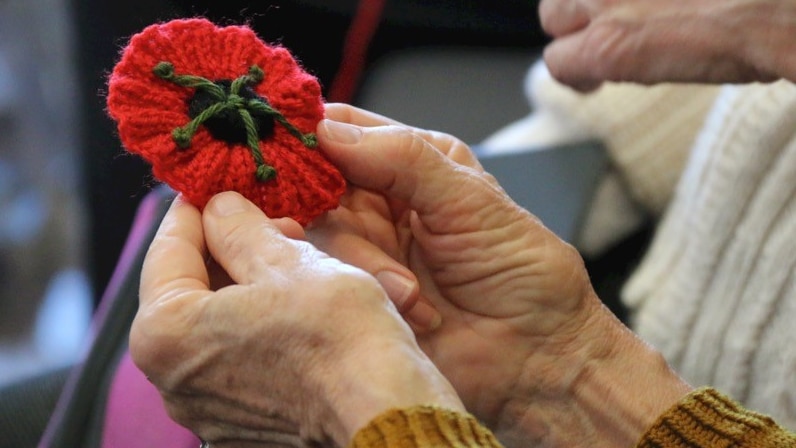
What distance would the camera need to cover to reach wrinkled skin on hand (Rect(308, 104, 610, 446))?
24.7 inches

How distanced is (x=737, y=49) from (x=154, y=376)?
59 cm

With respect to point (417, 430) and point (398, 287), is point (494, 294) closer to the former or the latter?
point (398, 287)

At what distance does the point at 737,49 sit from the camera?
0.77m

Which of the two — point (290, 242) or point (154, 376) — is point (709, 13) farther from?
point (154, 376)

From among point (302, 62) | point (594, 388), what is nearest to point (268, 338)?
point (594, 388)

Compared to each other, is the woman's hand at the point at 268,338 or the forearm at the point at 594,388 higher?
the woman's hand at the point at 268,338

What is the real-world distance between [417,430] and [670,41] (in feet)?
1.72

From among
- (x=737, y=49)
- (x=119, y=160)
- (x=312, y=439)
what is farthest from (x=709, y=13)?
(x=119, y=160)

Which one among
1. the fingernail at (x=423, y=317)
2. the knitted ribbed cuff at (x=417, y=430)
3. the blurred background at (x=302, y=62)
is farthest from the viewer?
the blurred background at (x=302, y=62)

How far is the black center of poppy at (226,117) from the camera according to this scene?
58 centimetres

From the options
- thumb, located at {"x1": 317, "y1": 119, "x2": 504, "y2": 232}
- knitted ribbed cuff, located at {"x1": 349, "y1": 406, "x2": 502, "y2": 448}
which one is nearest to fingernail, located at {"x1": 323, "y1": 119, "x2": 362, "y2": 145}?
thumb, located at {"x1": 317, "y1": 119, "x2": 504, "y2": 232}

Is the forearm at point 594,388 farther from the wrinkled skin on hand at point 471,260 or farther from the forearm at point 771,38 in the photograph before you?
the forearm at point 771,38

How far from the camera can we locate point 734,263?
85cm

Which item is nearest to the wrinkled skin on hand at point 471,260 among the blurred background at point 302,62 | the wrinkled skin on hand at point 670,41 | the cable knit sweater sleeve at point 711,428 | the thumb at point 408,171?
the thumb at point 408,171
